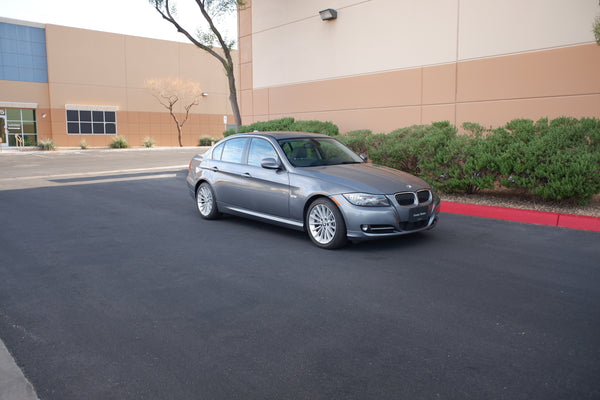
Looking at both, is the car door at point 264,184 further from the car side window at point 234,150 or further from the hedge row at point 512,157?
the hedge row at point 512,157

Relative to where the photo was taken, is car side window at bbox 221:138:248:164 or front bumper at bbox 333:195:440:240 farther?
car side window at bbox 221:138:248:164

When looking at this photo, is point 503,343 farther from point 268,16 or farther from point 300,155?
point 268,16

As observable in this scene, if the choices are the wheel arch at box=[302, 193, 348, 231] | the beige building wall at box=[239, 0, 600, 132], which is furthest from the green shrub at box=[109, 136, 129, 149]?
the wheel arch at box=[302, 193, 348, 231]

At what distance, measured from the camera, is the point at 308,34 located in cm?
1608

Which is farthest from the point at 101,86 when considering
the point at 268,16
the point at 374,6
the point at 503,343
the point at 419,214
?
the point at 503,343

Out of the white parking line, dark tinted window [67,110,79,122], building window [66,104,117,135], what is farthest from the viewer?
building window [66,104,117,135]

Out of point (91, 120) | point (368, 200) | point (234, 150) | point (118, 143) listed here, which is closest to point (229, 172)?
point (234, 150)

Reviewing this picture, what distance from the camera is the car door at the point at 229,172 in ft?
26.2

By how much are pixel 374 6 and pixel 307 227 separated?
953cm

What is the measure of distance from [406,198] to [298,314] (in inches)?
113

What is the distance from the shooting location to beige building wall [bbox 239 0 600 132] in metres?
10.5

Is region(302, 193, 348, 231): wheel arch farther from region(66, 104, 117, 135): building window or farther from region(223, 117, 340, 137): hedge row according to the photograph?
region(66, 104, 117, 135): building window

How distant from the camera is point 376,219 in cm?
628

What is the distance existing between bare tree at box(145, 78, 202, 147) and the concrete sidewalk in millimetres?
41337
